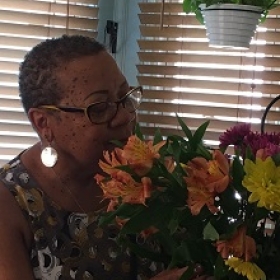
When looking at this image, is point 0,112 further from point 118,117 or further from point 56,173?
point 118,117

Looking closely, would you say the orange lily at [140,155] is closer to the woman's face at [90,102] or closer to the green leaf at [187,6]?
the woman's face at [90,102]

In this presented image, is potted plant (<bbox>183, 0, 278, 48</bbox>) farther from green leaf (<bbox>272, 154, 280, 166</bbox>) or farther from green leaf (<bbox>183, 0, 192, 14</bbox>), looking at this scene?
green leaf (<bbox>272, 154, 280, 166</bbox>)

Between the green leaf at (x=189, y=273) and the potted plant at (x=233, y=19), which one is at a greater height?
the potted plant at (x=233, y=19)

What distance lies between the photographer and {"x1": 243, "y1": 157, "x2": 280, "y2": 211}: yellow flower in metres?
0.67

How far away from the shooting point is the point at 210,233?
2.32ft

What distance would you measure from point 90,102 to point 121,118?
0.22 feet

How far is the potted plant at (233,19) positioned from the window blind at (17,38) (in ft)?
1.64

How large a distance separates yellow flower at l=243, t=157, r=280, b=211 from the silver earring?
660mm

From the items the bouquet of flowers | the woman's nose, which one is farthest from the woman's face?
the bouquet of flowers

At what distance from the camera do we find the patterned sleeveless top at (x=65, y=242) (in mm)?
1284

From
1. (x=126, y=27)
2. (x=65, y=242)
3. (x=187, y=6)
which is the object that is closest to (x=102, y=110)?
(x=65, y=242)

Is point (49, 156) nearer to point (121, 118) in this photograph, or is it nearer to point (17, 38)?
point (121, 118)

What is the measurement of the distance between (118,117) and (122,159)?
16.5 inches

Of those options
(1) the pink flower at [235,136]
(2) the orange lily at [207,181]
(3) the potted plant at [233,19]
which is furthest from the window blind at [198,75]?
(2) the orange lily at [207,181]
